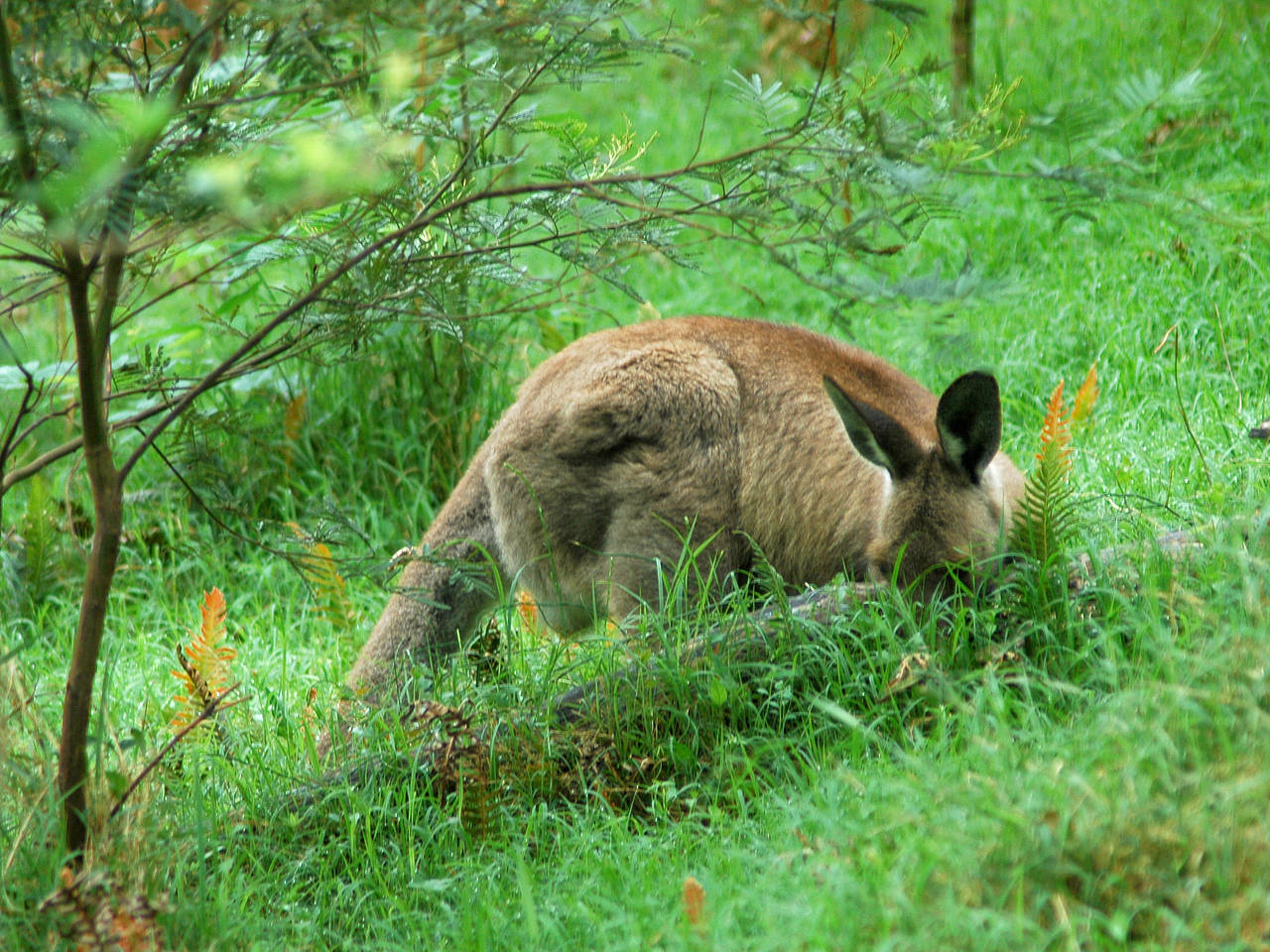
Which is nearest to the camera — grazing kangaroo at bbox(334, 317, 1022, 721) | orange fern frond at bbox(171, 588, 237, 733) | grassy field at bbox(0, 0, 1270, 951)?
grassy field at bbox(0, 0, 1270, 951)

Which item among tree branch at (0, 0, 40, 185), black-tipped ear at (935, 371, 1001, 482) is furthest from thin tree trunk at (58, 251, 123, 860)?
black-tipped ear at (935, 371, 1001, 482)

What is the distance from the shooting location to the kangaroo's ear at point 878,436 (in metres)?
3.74

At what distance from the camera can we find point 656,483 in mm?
4520

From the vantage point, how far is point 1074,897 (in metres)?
2.21

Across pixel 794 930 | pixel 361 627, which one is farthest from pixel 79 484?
pixel 794 930

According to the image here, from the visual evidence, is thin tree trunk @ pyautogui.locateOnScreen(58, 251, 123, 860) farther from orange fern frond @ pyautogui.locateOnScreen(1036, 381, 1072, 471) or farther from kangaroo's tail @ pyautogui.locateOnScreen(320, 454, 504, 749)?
orange fern frond @ pyautogui.locateOnScreen(1036, 381, 1072, 471)

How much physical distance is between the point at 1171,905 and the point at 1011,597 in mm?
1550

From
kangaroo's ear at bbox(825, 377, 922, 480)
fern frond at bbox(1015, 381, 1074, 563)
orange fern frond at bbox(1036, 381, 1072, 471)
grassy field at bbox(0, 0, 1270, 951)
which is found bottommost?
grassy field at bbox(0, 0, 1270, 951)

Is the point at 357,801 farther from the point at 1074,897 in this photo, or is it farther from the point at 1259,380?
the point at 1259,380

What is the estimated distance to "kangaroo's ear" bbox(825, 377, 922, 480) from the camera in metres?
3.74

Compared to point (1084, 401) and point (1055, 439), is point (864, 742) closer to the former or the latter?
point (1055, 439)

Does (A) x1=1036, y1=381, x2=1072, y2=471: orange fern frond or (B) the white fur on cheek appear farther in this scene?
(B) the white fur on cheek

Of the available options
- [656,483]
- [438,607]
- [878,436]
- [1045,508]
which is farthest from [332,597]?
[1045,508]

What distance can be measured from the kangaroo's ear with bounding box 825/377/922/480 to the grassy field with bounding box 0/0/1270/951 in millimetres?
240
